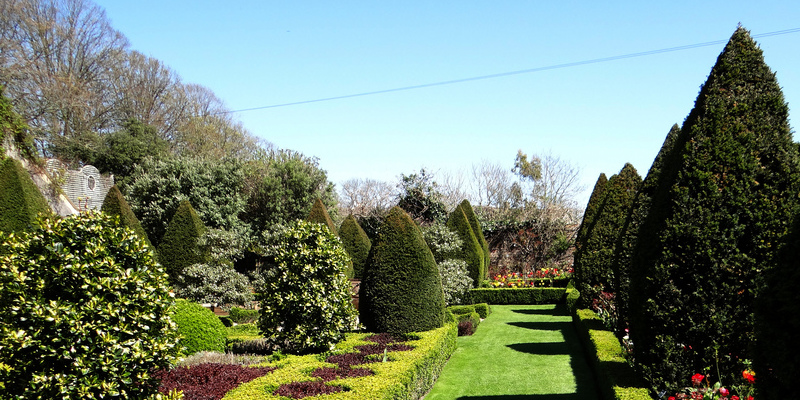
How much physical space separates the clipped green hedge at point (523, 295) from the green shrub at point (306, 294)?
12779 millimetres

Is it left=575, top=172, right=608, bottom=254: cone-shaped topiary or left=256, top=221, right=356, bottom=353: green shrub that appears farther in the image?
left=575, top=172, right=608, bottom=254: cone-shaped topiary

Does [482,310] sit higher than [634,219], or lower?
lower

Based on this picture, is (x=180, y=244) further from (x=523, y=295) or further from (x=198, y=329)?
(x=523, y=295)

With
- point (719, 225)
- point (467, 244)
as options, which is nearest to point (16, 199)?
point (719, 225)

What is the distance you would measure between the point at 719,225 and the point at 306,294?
587cm

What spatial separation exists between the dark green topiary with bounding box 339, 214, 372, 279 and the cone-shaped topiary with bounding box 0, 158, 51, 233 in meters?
11.1

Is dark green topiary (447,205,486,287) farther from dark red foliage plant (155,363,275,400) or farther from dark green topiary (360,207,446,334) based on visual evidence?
dark red foliage plant (155,363,275,400)

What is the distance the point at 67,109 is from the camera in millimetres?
28906

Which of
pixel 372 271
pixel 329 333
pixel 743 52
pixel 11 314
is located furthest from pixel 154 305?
pixel 743 52

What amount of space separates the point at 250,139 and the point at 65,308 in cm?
3599

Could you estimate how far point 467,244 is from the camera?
69.4 feet

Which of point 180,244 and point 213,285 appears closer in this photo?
point 213,285

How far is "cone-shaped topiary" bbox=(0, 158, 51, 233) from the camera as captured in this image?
11.2 metres

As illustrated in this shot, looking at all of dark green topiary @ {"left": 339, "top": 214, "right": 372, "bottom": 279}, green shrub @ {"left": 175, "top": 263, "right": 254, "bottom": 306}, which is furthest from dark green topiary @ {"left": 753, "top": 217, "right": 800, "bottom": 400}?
dark green topiary @ {"left": 339, "top": 214, "right": 372, "bottom": 279}
